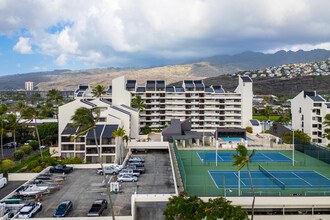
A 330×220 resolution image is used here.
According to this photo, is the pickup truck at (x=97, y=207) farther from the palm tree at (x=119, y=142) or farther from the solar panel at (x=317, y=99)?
the solar panel at (x=317, y=99)

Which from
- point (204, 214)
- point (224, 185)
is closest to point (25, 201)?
point (204, 214)

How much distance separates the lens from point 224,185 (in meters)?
35.2

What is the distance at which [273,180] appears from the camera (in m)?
37.8

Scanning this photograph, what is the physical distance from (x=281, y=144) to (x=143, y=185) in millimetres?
40895

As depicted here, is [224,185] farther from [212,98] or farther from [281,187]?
[212,98]

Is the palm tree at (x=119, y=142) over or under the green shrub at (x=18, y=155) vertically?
over

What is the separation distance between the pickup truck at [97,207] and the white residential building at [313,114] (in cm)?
5941

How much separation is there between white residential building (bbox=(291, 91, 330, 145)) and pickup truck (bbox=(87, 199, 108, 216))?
59408 millimetres

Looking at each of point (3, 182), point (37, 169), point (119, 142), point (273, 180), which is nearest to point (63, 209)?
point (3, 182)

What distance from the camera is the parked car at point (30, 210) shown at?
27578 mm

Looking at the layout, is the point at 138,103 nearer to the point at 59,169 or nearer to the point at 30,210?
the point at 59,169

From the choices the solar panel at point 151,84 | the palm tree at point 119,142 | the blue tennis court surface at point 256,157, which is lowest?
the blue tennis court surface at point 256,157

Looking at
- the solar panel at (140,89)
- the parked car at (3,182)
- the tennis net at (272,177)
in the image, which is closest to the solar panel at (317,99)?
the tennis net at (272,177)

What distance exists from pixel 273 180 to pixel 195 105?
50.4m
